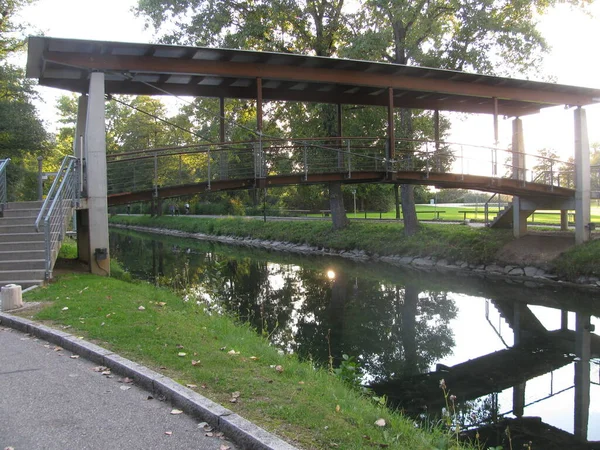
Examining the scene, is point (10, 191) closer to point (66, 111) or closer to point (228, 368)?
point (228, 368)

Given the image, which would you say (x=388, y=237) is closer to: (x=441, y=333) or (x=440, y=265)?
(x=440, y=265)

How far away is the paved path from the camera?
168 inches

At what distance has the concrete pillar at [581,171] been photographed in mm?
19797

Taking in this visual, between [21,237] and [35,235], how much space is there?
0.33 metres

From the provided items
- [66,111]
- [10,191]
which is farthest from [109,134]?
[10,191]

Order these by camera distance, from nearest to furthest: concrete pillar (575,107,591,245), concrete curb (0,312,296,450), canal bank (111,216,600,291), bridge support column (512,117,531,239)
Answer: concrete curb (0,312,296,450)
canal bank (111,216,600,291)
concrete pillar (575,107,591,245)
bridge support column (512,117,531,239)

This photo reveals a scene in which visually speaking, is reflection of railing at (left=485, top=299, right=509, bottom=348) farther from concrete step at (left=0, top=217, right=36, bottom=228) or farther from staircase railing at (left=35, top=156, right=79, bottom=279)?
concrete step at (left=0, top=217, right=36, bottom=228)

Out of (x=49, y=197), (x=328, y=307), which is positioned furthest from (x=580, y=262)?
(x=49, y=197)

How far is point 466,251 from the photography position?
22.3 metres

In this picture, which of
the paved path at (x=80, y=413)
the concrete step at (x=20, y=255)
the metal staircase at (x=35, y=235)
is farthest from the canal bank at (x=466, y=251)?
the paved path at (x=80, y=413)

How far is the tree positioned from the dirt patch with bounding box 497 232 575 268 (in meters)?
7.36

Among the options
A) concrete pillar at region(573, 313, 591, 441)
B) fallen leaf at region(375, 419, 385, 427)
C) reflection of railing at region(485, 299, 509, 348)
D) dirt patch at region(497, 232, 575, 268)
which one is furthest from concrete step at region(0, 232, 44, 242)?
dirt patch at region(497, 232, 575, 268)

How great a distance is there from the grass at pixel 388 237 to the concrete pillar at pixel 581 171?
2968mm

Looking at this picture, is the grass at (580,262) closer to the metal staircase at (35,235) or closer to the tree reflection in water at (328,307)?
the tree reflection in water at (328,307)
